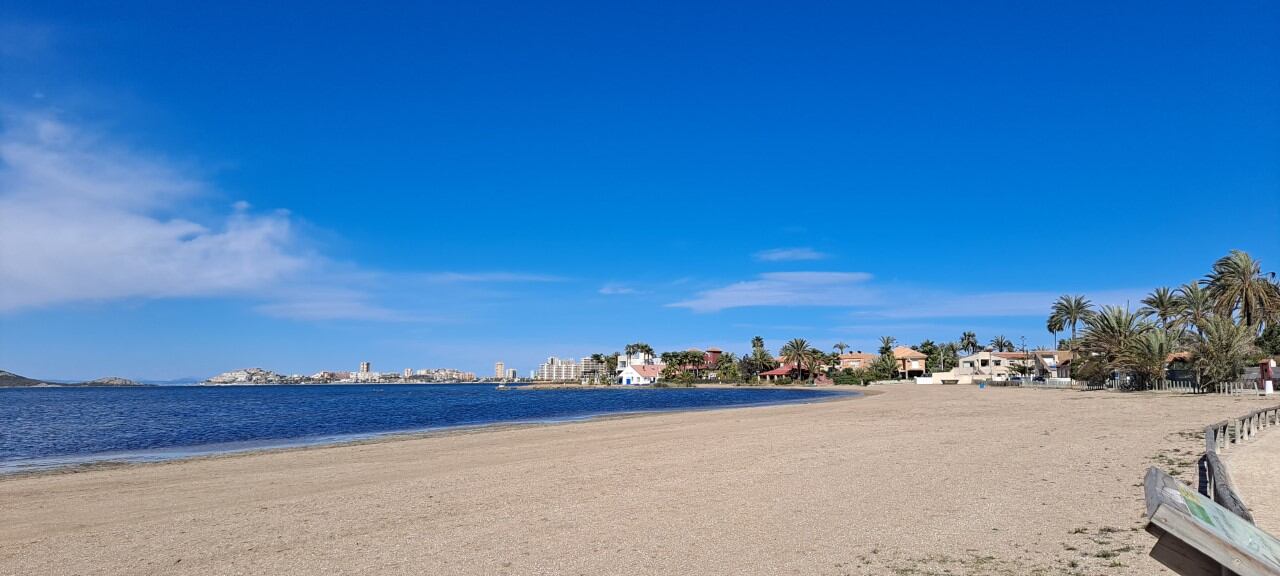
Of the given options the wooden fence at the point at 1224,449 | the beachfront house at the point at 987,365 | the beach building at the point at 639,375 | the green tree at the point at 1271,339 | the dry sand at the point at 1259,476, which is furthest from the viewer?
the beach building at the point at 639,375

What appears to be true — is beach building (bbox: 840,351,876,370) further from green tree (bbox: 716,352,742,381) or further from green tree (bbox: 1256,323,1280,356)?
green tree (bbox: 1256,323,1280,356)

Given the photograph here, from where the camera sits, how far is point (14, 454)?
29.0m

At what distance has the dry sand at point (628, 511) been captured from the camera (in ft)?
28.4

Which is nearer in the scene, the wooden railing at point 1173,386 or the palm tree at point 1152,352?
the palm tree at point 1152,352

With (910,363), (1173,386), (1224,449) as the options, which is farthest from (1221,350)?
(910,363)

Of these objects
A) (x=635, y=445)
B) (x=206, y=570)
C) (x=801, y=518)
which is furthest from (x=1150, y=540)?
(x=635, y=445)

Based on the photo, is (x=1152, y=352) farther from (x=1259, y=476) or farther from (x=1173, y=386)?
(x=1259, y=476)

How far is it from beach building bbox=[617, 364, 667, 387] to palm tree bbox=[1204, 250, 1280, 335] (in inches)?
4810

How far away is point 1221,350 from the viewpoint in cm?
4916

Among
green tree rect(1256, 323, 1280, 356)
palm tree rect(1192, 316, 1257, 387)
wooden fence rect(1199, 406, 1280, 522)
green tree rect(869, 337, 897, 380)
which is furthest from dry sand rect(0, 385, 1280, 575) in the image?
green tree rect(869, 337, 897, 380)

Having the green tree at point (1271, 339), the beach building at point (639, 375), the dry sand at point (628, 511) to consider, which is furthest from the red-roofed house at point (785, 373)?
the dry sand at point (628, 511)

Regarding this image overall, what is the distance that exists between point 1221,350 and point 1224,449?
4012cm

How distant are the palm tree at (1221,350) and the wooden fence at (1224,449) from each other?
26.8 metres

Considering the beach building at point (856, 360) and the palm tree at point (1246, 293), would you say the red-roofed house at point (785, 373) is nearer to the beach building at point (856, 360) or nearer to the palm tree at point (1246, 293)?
the beach building at point (856, 360)
